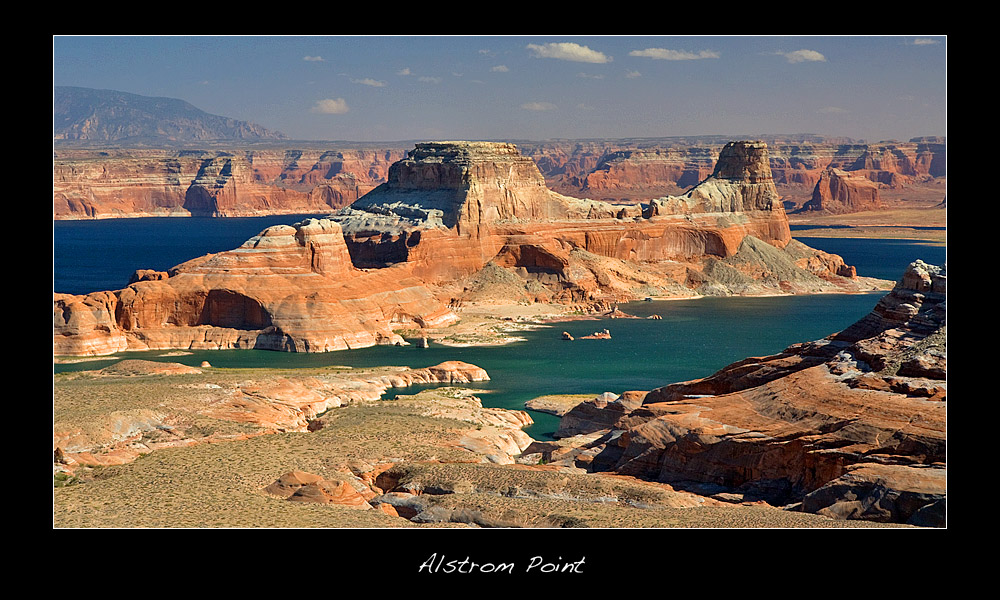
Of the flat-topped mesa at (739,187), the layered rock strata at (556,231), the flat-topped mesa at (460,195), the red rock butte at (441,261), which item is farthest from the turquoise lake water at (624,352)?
the flat-topped mesa at (739,187)

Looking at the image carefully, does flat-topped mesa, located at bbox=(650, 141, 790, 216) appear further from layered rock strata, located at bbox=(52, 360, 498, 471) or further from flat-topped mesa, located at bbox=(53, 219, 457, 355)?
layered rock strata, located at bbox=(52, 360, 498, 471)

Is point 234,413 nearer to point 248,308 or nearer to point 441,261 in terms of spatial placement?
point 248,308

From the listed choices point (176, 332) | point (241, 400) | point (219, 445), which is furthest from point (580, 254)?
point (219, 445)

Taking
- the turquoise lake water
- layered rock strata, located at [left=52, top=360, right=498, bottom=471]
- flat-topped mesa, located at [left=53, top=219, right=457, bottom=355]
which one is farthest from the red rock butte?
layered rock strata, located at [left=52, top=360, right=498, bottom=471]

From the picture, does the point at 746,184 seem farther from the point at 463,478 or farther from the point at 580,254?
the point at 463,478

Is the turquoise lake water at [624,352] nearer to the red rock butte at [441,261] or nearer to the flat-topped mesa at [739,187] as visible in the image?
the red rock butte at [441,261]
